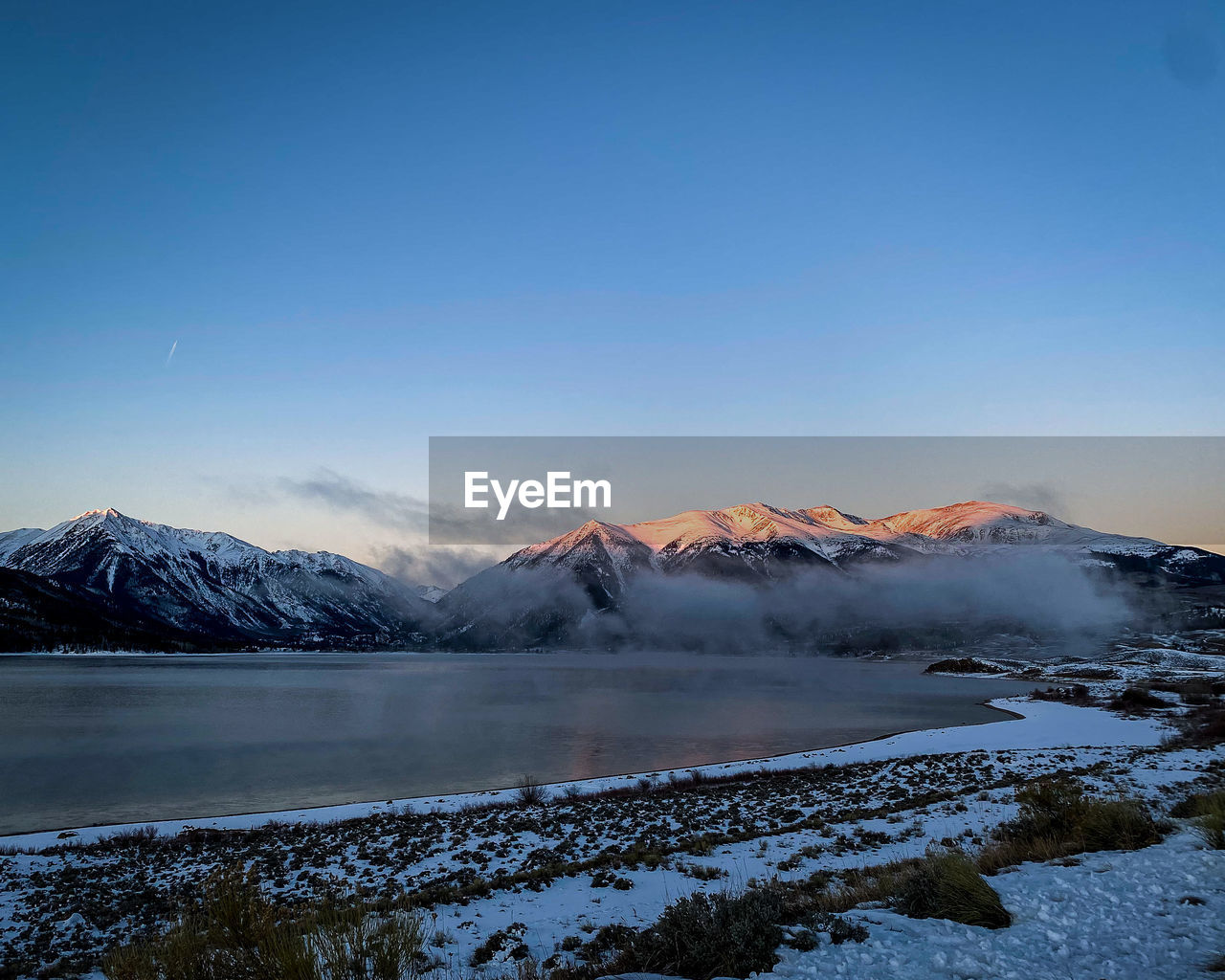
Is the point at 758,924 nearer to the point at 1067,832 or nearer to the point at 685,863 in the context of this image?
the point at 685,863

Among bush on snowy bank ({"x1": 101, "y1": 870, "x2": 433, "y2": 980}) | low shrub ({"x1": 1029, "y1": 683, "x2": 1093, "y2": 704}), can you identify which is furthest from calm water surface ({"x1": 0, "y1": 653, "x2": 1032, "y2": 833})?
bush on snowy bank ({"x1": 101, "y1": 870, "x2": 433, "y2": 980})

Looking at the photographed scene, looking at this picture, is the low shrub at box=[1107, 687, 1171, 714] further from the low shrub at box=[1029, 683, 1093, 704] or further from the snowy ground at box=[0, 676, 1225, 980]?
the snowy ground at box=[0, 676, 1225, 980]

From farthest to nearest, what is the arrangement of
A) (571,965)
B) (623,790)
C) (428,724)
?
(428,724)
(623,790)
(571,965)

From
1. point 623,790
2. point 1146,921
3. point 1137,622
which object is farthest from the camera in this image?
point 1137,622

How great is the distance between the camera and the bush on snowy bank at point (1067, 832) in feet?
30.7

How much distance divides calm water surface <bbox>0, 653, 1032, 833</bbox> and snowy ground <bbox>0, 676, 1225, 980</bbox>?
483 cm

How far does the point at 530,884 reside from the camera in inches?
445

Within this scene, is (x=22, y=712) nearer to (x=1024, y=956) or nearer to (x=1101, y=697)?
(x=1024, y=956)

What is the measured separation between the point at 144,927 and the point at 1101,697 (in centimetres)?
6847

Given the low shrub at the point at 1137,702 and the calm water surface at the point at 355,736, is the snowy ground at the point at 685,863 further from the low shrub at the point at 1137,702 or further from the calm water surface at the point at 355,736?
the low shrub at the point at 1137,702

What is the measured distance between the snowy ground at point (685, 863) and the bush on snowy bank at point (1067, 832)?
53 centimetres

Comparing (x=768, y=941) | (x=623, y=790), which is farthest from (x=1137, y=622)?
(x=768, y=941)

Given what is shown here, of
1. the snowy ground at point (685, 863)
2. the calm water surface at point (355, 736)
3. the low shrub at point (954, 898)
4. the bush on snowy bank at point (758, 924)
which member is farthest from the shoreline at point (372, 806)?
the low shrub at point (954, 898)

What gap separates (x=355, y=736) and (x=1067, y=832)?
3722cm
